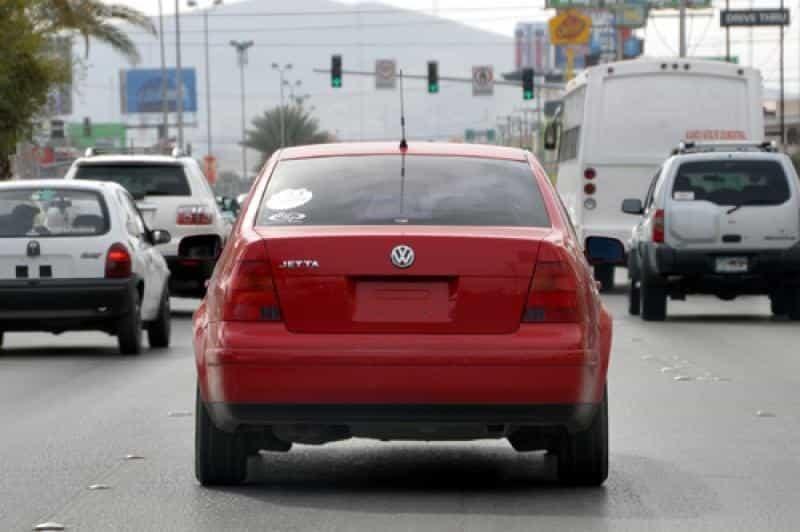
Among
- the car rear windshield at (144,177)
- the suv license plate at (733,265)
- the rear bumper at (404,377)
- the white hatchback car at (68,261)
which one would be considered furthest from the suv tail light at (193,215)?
the rear bumper at (404,377)

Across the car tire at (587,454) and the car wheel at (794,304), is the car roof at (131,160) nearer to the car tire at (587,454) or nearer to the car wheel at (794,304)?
the car wheel at (794,304)

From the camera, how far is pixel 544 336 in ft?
30.6

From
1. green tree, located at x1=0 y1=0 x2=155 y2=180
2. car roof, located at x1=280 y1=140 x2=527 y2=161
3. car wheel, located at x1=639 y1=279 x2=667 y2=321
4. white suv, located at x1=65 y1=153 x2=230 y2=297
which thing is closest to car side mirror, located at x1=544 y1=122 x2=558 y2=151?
green tree, located at x1=0 y1=0 x2=155 y2=180

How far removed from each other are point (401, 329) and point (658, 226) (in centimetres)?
1543

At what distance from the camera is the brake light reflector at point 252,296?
9398 mm

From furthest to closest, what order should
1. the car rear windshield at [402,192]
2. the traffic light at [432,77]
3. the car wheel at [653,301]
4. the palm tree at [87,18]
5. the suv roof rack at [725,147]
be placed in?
the traffic light at [432,77]
the palm tree at [87,18]
the suv roof rack at [725,147]
the car wheel at [653,301]
the car rear windshield at [402,192]

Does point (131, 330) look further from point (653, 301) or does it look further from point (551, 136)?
point (551, 136)

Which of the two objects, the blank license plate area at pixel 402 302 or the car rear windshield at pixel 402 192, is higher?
the car rear windshield at pixel 402 192

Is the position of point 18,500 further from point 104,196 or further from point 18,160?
point 18,160

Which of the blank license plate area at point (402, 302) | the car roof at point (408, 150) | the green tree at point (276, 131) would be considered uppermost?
the car roof at point (408, 150)

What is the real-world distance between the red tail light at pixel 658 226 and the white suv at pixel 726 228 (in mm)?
11

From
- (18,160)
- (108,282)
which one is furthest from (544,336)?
(18,160)

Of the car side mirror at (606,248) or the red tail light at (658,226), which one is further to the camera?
the car side mirror at (606,248)

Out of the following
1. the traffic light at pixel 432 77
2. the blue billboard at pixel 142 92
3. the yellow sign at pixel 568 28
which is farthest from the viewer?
the blue billboard at pixel 142 92
